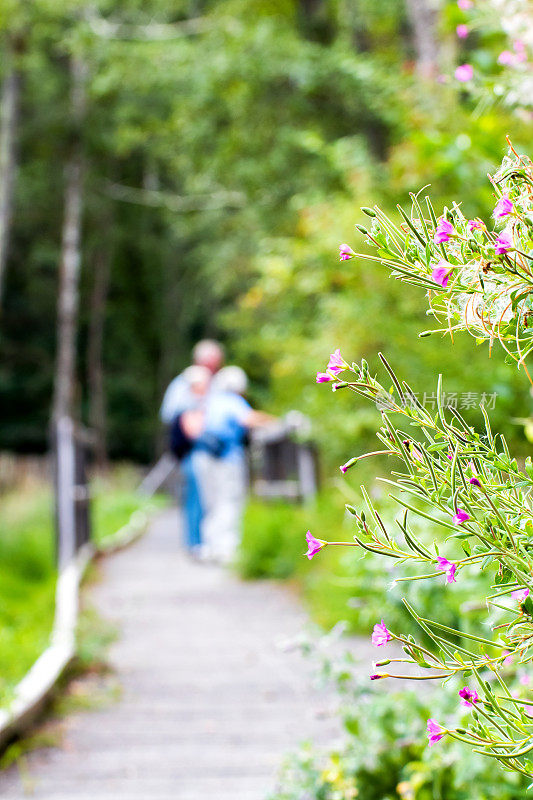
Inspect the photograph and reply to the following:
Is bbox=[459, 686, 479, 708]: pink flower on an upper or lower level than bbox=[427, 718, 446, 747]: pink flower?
upper

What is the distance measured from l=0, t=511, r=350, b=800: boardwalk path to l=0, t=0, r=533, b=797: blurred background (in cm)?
45

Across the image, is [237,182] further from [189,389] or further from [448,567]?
[448,567]

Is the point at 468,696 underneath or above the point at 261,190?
underneath

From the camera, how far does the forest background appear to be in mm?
6398

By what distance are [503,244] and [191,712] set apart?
132 inches

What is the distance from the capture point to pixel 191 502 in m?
9.01

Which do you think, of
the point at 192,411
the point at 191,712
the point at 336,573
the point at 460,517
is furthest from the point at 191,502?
the point at 460,517

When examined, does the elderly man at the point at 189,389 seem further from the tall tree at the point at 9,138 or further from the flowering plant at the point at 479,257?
the tall tree at the point at 9,138

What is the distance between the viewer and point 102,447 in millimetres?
28031

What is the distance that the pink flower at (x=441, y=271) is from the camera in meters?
1.05

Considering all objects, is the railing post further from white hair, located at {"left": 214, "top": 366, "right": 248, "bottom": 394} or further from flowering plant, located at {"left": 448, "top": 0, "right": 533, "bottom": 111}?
flowering plant, located at {"left": 448, "top": 0, "right": 533, "bottom": 111}

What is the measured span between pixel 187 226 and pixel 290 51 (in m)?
7.28

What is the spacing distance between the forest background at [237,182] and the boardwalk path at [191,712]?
1.50m

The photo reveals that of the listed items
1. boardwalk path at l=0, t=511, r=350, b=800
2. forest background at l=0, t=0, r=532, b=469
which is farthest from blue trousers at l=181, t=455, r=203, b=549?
boardwalk path at l=0, t=511, r=350, b=800
